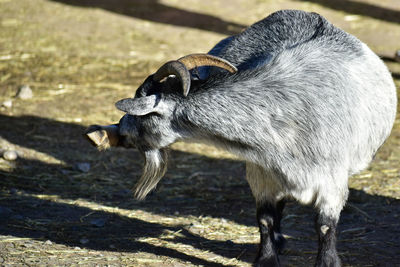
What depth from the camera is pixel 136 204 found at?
5.51m

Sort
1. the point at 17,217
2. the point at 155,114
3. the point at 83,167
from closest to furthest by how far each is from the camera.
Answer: the point at 155,114
the point at 17,217
the point at 83,167

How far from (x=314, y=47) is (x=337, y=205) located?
3.11ft

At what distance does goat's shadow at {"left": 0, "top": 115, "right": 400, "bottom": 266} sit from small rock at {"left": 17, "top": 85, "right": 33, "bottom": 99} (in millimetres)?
652

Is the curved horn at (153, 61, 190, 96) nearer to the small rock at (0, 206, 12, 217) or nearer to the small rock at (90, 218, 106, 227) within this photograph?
the small rock at (90, 218, 106, 227)

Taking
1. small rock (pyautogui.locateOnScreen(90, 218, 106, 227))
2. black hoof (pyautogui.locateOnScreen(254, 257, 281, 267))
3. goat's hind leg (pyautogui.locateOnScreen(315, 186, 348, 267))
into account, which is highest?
goat's hind leg (pyautogui.locateOnScreen(315, 186, 348, 267))

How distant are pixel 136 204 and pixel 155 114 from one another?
5.44 feet

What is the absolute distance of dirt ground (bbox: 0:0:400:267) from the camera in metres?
4.65

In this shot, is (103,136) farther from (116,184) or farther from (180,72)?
(116,184)

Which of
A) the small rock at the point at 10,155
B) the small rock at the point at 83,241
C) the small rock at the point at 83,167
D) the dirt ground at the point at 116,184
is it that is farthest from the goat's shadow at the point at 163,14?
the small rock at the point at 83,241

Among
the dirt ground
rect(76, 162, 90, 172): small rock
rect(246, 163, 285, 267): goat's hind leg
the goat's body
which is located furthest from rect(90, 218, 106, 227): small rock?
the goat's body

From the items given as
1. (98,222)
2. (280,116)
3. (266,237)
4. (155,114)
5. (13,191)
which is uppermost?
(280,116)

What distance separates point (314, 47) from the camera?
13.8 ft

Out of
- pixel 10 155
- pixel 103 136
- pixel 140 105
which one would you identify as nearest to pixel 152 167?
pixel 103 136

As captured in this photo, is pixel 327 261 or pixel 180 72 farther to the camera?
pixel 327 261
